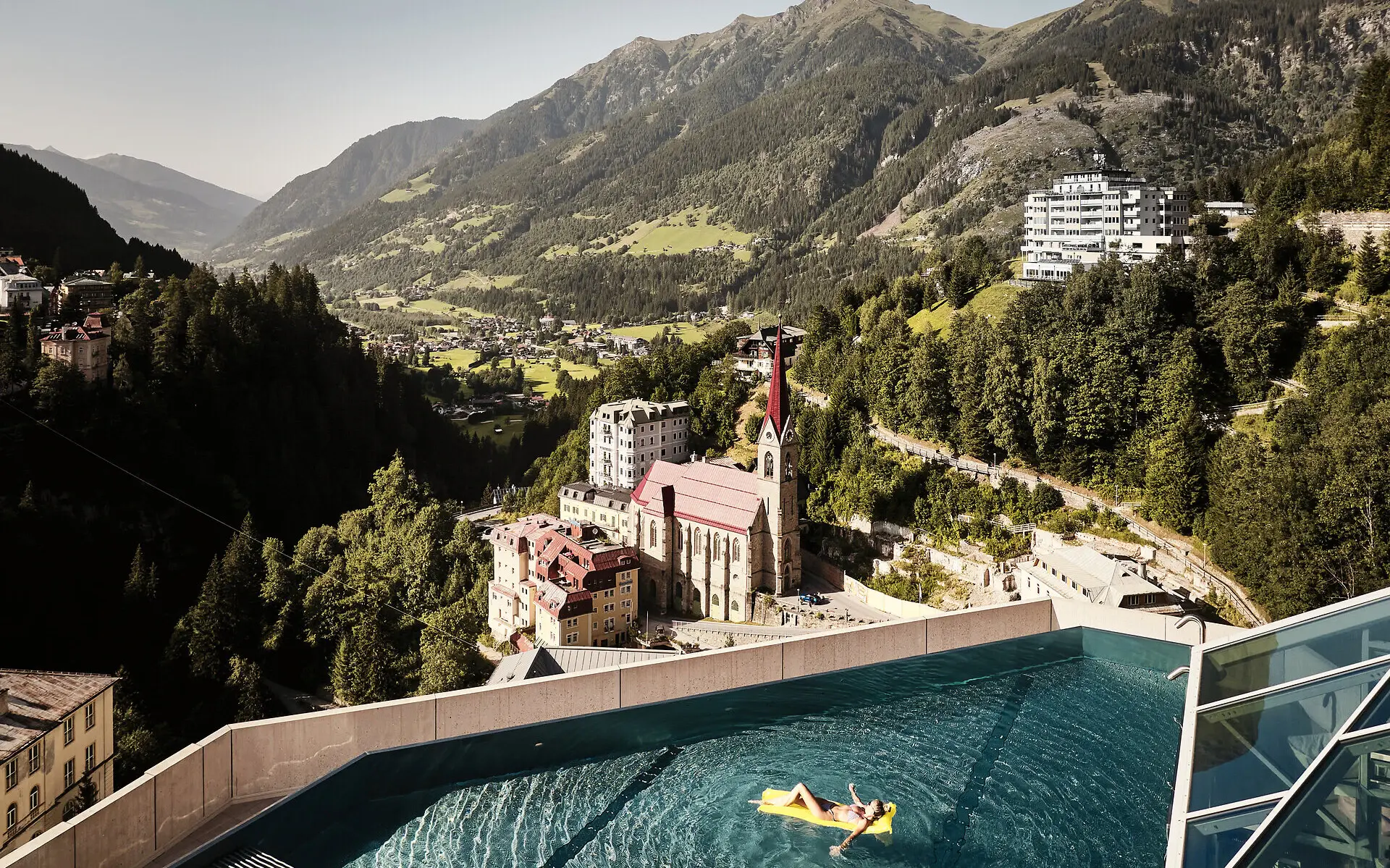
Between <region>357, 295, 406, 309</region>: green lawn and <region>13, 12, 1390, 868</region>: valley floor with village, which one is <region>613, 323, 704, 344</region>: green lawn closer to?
<region>13, 12, 1390, 868</region>: valley floor with village

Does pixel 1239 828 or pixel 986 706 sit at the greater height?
pixel 1239 828

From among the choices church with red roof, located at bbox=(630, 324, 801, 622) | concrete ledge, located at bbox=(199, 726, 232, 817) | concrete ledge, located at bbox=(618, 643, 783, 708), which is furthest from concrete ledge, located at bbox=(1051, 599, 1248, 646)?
church with red roof, located at bbox=(630, 324, 801, 622)

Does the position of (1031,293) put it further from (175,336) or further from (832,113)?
(832,113)

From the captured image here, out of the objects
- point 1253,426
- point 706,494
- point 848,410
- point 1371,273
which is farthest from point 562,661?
point 1371,273

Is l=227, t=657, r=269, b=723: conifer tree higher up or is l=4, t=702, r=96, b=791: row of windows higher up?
l=4, t=702, r=96, b=791: row of windows

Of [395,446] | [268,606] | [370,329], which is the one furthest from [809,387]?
[370,329]

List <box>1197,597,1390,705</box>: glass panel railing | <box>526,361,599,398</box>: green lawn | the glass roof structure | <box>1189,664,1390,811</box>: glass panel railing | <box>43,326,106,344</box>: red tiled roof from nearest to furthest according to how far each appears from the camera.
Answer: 1. the glass roof structure
2. <box>1189,664,1390,811</box>: glass panel railing
3. <box>1197,597,1390,705</box>: glass panel railing
4. <box>43,326,106,344</box>: red tiled roof
5. <box>526,361,599,398</box>: green lawn

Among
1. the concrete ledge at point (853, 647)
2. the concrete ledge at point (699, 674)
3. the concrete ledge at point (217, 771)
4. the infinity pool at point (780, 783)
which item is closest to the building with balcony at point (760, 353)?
the concrete ledge at point (853, 647)
